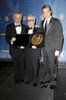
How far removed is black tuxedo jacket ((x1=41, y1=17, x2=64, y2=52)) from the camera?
7.12 feet

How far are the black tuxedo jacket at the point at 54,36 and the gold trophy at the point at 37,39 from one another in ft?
0.59

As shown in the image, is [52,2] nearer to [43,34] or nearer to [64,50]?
[64,50]

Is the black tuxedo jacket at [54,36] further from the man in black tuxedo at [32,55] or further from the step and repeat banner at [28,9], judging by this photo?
the step and repeat banner at [28,9]

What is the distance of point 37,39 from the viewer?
2102 mm

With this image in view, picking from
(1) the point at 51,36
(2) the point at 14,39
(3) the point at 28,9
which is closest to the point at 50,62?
(1) the point at 51,36

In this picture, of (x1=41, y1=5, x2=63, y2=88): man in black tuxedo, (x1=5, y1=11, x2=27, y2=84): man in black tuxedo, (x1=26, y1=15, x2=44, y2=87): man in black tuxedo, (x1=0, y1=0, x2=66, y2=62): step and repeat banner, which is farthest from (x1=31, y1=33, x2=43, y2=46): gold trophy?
(x1=0, y1=0, x2=66, y2=62): step and repeat banner

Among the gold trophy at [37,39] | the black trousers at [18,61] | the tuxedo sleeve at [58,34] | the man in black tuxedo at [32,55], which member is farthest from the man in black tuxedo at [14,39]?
the tuxedo sleeve at [58,34]

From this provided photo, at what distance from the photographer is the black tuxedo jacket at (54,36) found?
2170mm

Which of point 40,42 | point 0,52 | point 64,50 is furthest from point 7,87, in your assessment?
point 64,50

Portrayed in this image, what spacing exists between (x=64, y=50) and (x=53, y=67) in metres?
1.41

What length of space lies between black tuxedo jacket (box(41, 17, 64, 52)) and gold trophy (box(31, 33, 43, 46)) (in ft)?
0.59

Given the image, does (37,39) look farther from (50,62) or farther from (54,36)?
(50,62)

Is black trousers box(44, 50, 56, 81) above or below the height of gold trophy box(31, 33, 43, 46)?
below

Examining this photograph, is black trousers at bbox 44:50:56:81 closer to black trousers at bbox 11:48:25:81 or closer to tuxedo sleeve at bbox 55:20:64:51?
tuxedo sleeve at bbox 55:20:64:51
